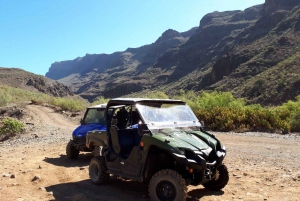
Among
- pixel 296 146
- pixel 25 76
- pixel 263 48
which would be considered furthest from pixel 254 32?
pixel 296 146

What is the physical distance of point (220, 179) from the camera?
598 cm

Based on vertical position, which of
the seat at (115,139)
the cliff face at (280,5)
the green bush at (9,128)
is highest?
the cliff face at (280,5)

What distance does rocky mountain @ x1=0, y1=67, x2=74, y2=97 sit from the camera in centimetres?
9175

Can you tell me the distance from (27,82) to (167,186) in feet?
332

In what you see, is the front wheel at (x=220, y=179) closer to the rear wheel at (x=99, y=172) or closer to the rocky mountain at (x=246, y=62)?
the rear wheel at (x=99, y=172)

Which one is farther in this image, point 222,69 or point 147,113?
point 222,69

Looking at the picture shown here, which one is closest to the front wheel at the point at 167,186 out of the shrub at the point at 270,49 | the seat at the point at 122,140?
the seat at the point at 122,140

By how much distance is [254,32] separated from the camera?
91.6m

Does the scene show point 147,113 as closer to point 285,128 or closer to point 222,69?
point 285,128

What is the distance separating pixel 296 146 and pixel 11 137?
14409 mm

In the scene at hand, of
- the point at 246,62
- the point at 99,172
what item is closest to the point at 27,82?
the point at 246,62

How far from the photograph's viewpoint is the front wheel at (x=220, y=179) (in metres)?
5.92

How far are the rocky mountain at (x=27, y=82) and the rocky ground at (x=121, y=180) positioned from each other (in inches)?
3352

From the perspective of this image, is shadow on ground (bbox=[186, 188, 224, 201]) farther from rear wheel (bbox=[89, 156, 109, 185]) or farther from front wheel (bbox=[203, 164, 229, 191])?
rear wheel (bbox=[89, 156, 109, 185])
